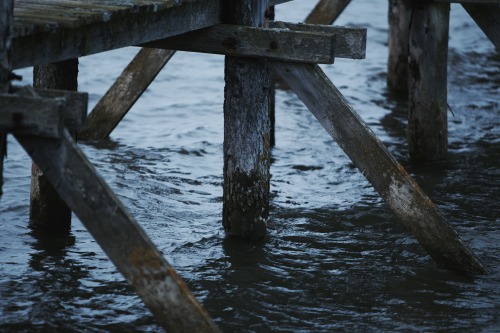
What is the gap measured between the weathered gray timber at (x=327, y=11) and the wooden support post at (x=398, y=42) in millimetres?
846

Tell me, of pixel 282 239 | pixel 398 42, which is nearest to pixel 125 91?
pixel 282 239

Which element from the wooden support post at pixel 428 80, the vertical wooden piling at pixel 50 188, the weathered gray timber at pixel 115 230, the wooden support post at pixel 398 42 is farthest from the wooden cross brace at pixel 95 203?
the wooden support post at pixel 398 42

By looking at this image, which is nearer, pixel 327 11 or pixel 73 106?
pixel 73 106

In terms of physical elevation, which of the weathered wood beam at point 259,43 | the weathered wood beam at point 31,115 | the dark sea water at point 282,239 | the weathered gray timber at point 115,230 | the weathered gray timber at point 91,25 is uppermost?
the weathered gray timber at point 91,25

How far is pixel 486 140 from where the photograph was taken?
27.4 ft

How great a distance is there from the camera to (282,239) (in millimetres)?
5902

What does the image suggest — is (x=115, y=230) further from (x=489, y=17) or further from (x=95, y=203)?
(x=489, y=17)

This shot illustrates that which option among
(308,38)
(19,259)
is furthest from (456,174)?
(19,259)

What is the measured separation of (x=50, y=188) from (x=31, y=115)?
2.30 m

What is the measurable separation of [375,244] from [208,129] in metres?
3.25

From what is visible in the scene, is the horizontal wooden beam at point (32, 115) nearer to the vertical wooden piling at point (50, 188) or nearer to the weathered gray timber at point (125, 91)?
the vertical wooden piling at point (50, 188)

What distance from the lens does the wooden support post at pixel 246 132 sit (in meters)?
5.39

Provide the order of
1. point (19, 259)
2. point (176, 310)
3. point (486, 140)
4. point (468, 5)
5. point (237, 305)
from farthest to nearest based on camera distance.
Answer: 1. point (486, 140)
2. point (468, 5)
3. point (19, 259)
4. point (237, 305)
5. point (176, 310)

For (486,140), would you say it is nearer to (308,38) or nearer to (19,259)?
(308,38)
